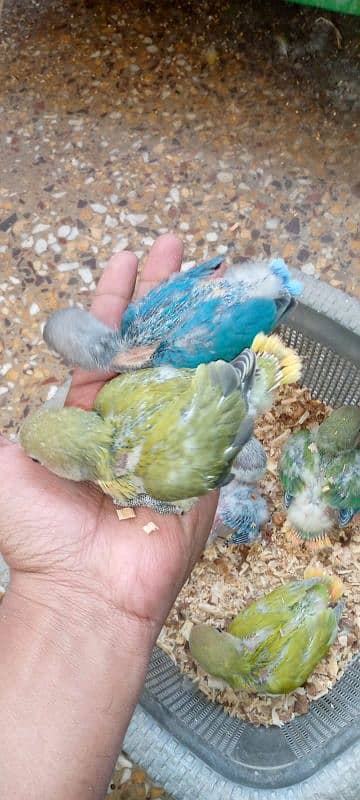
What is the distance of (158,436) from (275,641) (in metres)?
0.54

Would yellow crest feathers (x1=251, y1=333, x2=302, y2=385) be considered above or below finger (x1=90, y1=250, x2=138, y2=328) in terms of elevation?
above

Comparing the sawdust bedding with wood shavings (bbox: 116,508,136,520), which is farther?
the sawdust bedding

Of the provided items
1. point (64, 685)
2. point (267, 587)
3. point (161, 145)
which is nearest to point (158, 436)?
point (64, 685)

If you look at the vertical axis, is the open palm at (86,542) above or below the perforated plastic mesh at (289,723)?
above

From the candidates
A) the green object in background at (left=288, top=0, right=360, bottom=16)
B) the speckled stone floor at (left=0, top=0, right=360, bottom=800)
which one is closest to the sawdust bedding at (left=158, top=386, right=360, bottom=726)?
the speckled stone floor at (left=0, top=0, right=360, bottom=800)

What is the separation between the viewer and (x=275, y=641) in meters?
1.39

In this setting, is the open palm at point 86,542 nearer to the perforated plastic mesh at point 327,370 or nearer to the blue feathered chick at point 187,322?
the blue feathered chick at point 187,322

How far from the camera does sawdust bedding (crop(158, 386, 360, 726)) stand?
158 centimetres

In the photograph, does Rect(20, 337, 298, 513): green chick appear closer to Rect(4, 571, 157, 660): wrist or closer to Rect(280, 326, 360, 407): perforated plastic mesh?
Rect(4, 571, 157, 660): wrist

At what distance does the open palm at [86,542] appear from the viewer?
1200mm

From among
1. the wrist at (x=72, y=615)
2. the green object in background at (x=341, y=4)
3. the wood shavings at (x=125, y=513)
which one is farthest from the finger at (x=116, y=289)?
the green object in background at (x=341, y=4)

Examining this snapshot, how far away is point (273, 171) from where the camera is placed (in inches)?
85.6

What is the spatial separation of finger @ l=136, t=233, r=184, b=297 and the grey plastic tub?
0.31 meters

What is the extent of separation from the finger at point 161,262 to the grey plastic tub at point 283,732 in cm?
31
